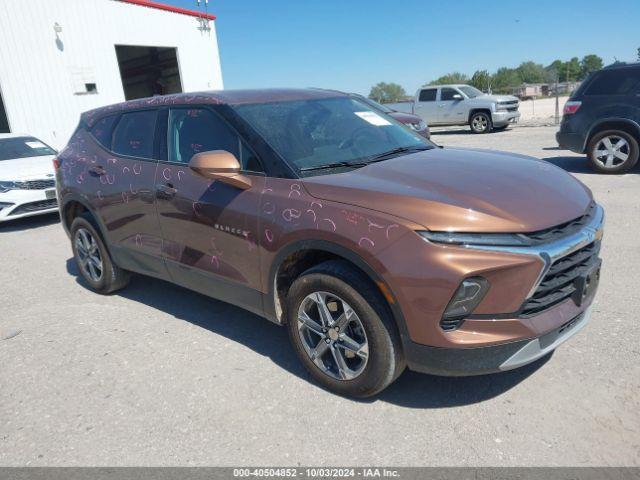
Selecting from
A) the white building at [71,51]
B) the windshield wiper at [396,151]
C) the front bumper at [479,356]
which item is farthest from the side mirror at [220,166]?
the white building at [71,51]

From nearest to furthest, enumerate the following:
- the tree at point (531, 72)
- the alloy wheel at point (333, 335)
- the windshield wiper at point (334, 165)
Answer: the alloy wheel at point (333, 335)
the windshield wiper at point (334, 165)
the tree at point (531, 72)

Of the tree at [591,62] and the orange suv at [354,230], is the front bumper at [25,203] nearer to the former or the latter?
the orange suv at [354,230]

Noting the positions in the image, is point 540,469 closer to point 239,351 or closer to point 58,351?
point 239,351

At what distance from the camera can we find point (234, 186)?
10.4 ft

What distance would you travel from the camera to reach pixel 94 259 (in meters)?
4.82

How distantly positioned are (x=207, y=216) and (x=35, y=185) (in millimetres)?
6298

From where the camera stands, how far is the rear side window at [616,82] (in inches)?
324

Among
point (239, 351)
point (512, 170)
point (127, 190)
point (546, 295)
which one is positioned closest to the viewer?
point (546, 295)

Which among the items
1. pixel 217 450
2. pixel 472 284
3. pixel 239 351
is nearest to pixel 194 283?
pixel 239 351

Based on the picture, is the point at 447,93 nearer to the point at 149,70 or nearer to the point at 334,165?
the point at 149,70

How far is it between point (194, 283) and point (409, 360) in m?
1.84

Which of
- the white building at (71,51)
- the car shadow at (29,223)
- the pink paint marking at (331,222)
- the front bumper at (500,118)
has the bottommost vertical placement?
the car shadow at (29,223)

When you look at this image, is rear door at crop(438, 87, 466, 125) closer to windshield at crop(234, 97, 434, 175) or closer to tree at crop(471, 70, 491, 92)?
windshield at crop(234, 97, 434, 175)

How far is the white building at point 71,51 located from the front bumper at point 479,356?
586 inches
